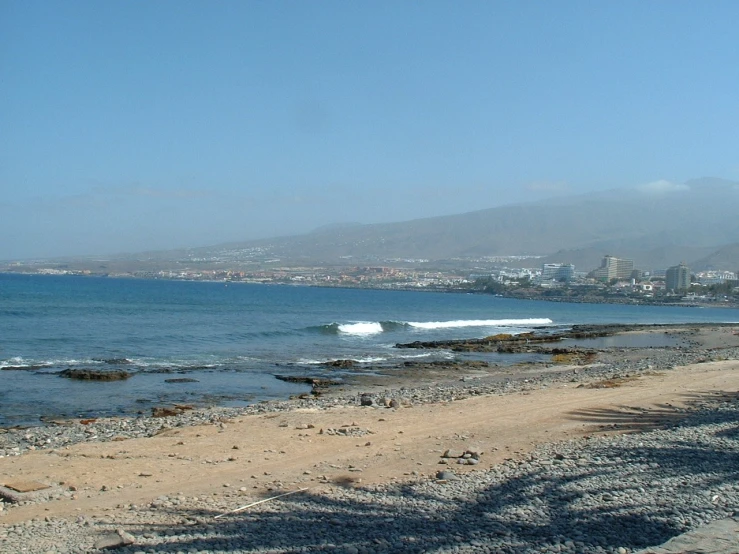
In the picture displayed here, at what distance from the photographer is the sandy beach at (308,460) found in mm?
6656

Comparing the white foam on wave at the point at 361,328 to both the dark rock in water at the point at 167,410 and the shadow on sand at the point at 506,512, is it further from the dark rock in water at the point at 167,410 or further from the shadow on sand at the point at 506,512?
the shadow on sand at the point at 506,512

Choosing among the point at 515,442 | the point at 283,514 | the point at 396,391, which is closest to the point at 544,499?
the point at 283,514

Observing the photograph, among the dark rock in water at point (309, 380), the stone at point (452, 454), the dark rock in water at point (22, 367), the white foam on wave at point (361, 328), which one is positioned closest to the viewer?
the stone at point (452, 454)

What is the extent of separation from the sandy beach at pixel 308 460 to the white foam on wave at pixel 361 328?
26.0 meters

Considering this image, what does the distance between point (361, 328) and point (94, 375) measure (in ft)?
88.1

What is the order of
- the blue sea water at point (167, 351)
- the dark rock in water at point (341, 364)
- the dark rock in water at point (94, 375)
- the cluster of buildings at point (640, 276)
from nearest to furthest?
the blue sea water at point (167, 351) → the dark rock in water at point (94, 375) → the dark rock in water at point (341, 364) → the cluster of buildings at point (640, 276)

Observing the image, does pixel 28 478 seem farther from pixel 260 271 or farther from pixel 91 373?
pixel 260 271

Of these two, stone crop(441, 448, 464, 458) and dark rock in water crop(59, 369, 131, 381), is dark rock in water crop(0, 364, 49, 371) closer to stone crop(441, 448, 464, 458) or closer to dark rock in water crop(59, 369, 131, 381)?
dark rock in water crop(59, 369, 131, 381)

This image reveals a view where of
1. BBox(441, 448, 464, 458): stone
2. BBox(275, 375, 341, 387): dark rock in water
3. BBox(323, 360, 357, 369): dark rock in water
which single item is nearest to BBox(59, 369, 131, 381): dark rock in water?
BBox(275, 375, 341, 387): dark rock in water

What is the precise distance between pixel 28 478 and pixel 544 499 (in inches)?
238

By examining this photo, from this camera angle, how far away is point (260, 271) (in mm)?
195375

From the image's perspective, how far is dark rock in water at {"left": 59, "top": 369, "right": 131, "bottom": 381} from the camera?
804 inches

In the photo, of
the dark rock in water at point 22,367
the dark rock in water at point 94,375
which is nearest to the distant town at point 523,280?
the dark rock in water at point 22,367

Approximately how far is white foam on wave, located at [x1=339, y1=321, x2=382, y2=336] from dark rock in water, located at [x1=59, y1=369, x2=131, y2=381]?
21.8m
